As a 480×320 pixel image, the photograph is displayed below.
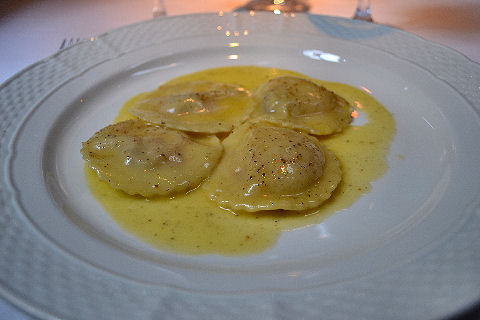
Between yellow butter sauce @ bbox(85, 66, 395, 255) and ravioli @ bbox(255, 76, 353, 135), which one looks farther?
ravioli @ bbox(255, 76, 353, 135)

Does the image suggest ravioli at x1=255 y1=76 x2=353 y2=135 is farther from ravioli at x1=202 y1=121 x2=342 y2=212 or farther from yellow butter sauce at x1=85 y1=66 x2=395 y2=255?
ravioli at x1=202 y1=121 x2=342 y2=212

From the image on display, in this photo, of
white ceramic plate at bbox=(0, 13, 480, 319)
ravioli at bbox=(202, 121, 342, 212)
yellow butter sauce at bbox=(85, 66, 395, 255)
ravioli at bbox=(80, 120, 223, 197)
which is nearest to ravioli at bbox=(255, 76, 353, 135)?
yellow butter sauce at bbox=(85, 66, 395, 255)

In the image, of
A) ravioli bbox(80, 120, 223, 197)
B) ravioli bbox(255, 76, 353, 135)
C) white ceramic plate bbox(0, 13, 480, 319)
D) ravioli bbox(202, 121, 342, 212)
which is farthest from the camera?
ravioli bbox(255, 76, 353, 135)

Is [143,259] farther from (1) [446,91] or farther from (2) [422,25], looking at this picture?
(2) [422,25]

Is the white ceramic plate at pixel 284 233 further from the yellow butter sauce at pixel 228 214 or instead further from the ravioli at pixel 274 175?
the ravioli at pixel 274 175

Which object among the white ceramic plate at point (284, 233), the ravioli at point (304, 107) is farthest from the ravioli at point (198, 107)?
the white ceramic plate at point (284, 233)

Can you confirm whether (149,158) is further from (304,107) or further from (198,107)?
(304,107)
